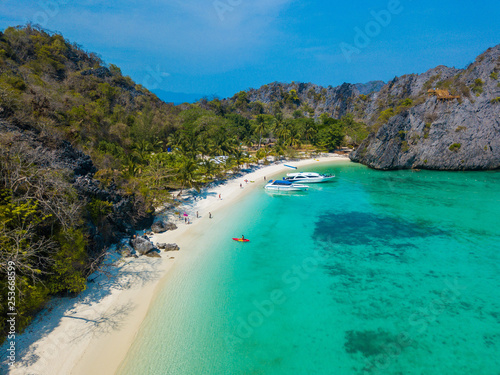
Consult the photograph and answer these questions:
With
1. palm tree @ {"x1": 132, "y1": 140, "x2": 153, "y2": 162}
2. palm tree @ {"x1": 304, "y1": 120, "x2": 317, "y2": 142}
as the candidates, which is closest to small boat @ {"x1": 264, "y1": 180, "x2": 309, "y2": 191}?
palm tree @ {"x1": 132, "y1": 140, "x2": 153, "y2": 162}

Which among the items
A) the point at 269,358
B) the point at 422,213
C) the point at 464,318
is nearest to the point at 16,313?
the point at 269,358

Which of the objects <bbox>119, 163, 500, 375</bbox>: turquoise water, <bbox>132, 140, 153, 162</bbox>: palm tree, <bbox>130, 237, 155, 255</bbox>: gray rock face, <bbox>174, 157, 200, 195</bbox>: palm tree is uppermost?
<bbox>132, 140, 153, 162</bbox>: palm tree

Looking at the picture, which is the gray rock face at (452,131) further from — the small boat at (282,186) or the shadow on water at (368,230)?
the shadow on water at (368,230)

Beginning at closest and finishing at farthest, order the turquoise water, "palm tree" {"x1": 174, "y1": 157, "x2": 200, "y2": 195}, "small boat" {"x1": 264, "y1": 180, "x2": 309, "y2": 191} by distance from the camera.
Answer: the turquoise water < "palm tree" {"x1": 174, "y1": 157, "x2": 200, "y2": 195} < "small boat" {"x1": 264, "y1": 180, "x2": 309, "y2": 191}

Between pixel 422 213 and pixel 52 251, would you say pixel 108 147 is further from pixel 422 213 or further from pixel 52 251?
pixel 422 213

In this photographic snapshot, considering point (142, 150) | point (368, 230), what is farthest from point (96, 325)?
point (142, 150)

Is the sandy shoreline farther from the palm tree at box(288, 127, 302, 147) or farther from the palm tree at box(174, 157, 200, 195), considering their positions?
the palm tree at box(288, 127, 302, 147)
